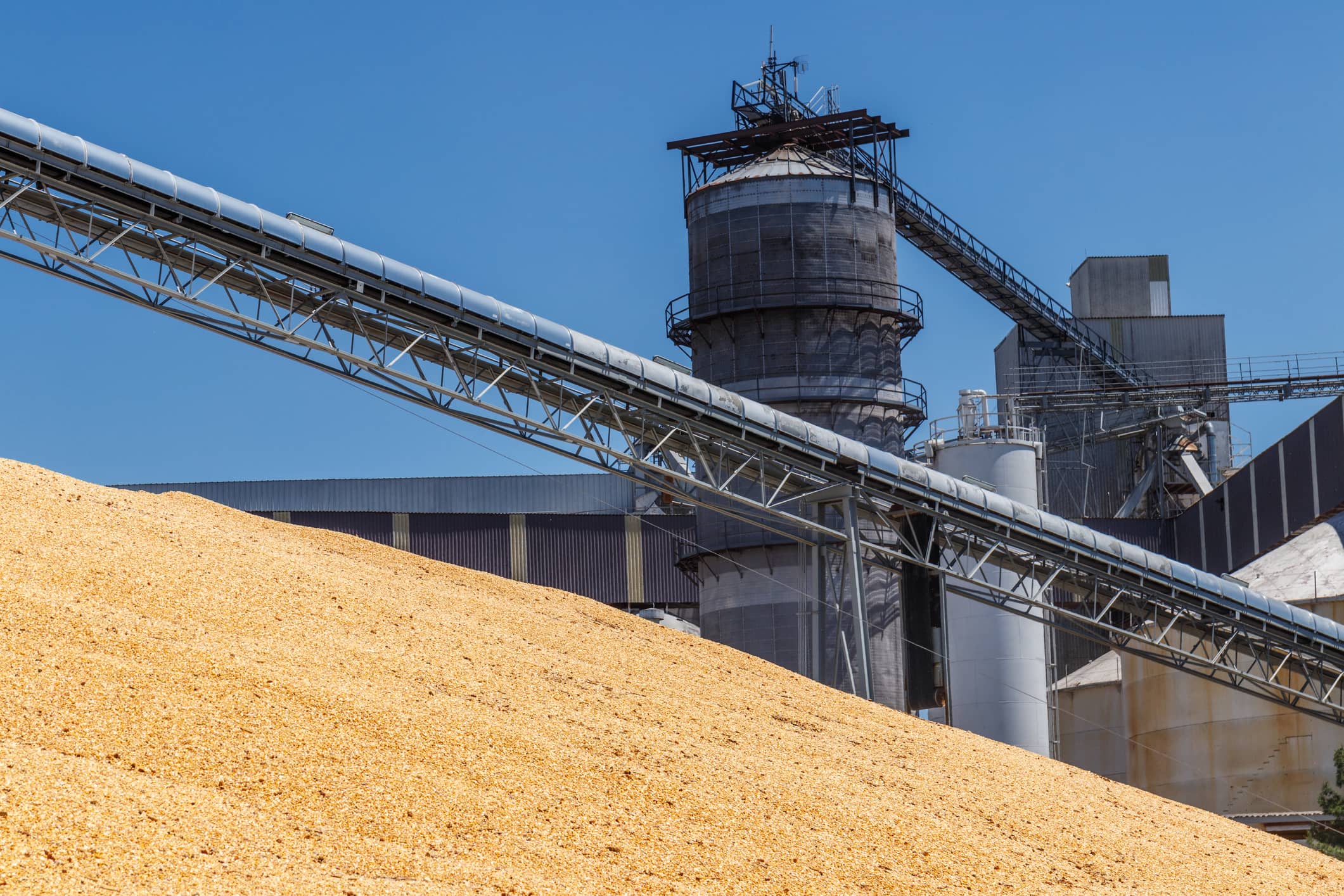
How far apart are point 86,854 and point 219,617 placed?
6.18 metres

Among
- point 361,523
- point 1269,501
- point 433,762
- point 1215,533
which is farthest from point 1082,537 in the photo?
point 361,523

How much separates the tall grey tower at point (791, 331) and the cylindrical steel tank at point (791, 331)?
0.03 metres

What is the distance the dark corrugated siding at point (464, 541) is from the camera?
4881 cm

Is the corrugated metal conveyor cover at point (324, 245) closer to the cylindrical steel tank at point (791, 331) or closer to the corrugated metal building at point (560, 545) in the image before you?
the cylindrical steel tank at point (791, 331)

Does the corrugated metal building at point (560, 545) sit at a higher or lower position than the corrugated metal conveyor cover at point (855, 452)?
higher

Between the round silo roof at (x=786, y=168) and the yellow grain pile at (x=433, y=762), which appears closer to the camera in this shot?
the yellow grain pile at (x=433, y=762)

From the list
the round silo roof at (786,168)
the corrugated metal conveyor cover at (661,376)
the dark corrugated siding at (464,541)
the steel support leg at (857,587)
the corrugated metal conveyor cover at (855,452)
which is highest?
the round silo roof at (786,168)

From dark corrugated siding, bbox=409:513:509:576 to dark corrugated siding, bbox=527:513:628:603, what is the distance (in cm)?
94

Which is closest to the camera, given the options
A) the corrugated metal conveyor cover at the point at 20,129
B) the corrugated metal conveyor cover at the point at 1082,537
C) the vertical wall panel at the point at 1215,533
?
the corrugated metal conveyor cover at the point at 20,129

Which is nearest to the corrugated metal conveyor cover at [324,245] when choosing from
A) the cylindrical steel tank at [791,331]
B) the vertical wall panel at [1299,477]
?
the cylindrical steel tank at [791,331]

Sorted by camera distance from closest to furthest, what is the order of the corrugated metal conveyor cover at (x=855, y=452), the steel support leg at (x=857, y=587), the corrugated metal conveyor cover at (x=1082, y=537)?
1. the steel support leg at (x=857, y=587)
2. the corrugated metal conveyor cover at (x=855, y=452)
3. the corrugated metal conveyor cover at (x=1082, y=537)

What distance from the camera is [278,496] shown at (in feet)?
190

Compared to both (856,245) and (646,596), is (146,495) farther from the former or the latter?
(646,596)

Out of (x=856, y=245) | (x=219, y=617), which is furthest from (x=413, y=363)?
(x=856, y=245)
